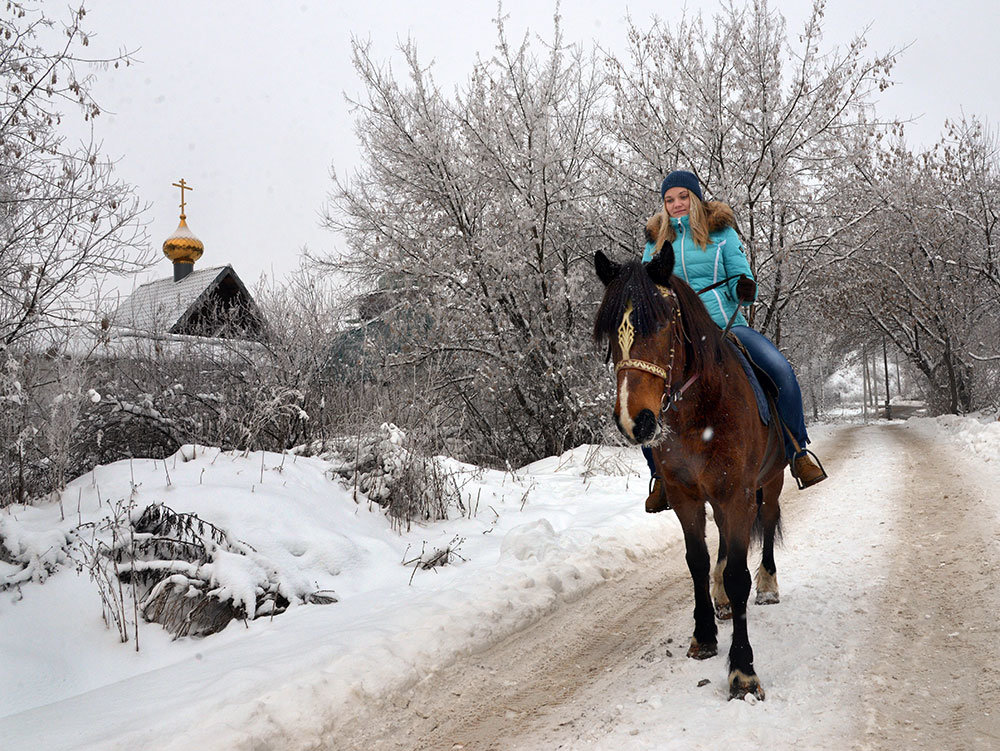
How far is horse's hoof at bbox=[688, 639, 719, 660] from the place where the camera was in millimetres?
3494

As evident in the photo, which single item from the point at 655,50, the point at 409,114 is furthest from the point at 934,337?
the point at 409,114

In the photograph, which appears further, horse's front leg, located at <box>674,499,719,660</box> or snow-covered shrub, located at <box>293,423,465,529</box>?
snow-covered shrub, located at <box>293,423,465,529</box>

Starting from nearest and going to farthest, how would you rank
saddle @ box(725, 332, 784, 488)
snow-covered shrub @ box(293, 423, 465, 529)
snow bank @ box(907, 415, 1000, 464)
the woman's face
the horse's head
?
the horse's head
saddle @ box(725, 332, 784, 488)
the woman's face
snow-covered shrub @ box(293, 423, 465, 529)
snow bank @ box(907, 415, 1000, 464)

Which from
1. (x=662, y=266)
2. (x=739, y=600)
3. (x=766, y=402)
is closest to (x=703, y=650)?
(x=739, y=600)

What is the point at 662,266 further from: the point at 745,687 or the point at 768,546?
the point at 768,546

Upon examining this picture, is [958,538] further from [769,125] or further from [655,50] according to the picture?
[655,50]

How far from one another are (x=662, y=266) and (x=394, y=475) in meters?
4.28

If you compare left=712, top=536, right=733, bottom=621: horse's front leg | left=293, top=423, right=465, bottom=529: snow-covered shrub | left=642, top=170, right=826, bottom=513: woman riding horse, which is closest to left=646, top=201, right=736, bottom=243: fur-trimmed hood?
left=642, top=170, right=826, bottom=513: woman riding horse

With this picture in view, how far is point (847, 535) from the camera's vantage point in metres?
6.06

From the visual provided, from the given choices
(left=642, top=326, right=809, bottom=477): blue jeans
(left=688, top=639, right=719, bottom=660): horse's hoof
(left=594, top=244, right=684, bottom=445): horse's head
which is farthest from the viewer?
(left=642, top=326, right=809, bottom=477): blue jeans

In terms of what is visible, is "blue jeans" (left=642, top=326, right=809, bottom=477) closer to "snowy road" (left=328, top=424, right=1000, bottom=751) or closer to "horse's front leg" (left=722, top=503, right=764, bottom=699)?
"horse's front leg" (left=722, top=503, right=764, bottom=699)

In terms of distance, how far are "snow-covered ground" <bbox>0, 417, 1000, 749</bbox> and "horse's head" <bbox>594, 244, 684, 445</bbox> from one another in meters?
1.40

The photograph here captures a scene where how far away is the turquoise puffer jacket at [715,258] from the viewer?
13.0 ft

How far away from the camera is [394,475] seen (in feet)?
21.7
